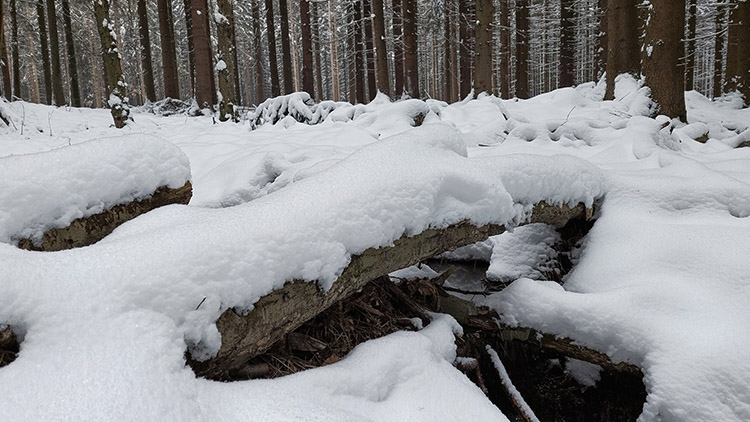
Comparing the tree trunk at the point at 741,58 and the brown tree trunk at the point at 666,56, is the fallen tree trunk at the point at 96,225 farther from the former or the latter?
the tree trunk at the point at 741,58

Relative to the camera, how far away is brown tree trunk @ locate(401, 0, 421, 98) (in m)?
13.4

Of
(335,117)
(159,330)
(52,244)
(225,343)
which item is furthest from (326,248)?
(335,117)

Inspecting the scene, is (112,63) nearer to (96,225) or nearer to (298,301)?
(96,225)

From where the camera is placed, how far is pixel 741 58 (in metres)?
8.88

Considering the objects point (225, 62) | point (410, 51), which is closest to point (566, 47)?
point (410, 51)

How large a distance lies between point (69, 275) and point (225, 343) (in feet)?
1.43

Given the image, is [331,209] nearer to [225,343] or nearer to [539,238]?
[225,343]

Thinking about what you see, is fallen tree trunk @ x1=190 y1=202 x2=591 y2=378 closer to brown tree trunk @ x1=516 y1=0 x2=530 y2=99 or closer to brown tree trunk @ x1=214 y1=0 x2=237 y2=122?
brown tree trunk @ x1=214 y1=0 x2=237 y2=122

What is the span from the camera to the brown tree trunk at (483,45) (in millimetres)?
10164

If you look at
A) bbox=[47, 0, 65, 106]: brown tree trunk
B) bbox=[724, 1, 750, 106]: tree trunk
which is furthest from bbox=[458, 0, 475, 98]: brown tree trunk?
bbox=[47, 0, 65, 106]: brown tree trunk

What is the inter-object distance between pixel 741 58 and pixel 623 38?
339cm

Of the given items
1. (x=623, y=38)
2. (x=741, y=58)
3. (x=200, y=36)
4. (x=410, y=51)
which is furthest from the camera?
(x=410, y=51)

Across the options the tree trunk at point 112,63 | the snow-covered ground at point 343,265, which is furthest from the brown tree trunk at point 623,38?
the tree trunk at point 112,63

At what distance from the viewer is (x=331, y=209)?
162 centimetres
